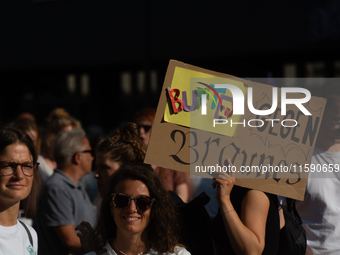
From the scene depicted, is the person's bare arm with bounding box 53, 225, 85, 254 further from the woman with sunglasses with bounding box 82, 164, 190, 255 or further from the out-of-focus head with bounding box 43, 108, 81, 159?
the out-of-focus head with bounding box 43, 108, 81, 159

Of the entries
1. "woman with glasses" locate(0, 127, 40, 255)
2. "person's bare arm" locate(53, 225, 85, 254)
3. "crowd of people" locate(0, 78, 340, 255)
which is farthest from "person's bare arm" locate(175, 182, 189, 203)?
"woman with glasses" locate(0, 127, 40, 255)

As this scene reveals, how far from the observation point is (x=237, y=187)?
231cm

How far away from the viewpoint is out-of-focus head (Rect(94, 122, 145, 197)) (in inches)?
→ 108

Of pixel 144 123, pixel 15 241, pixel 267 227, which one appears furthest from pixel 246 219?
pixel 144 123

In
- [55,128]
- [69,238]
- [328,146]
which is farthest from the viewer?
[55,128]

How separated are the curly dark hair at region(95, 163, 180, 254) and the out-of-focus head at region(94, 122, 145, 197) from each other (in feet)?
1.31

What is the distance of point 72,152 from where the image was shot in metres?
3.71

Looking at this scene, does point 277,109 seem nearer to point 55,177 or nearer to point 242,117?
point 242,117

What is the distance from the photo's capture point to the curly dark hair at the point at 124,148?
2740 mm

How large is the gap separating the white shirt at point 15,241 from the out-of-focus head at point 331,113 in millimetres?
1845

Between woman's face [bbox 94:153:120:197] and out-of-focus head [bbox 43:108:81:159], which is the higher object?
woman's face [bbox 94:153:120:197]

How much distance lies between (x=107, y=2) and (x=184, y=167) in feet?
42.7

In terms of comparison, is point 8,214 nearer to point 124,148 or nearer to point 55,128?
point 124,148

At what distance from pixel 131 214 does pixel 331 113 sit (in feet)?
4.56
